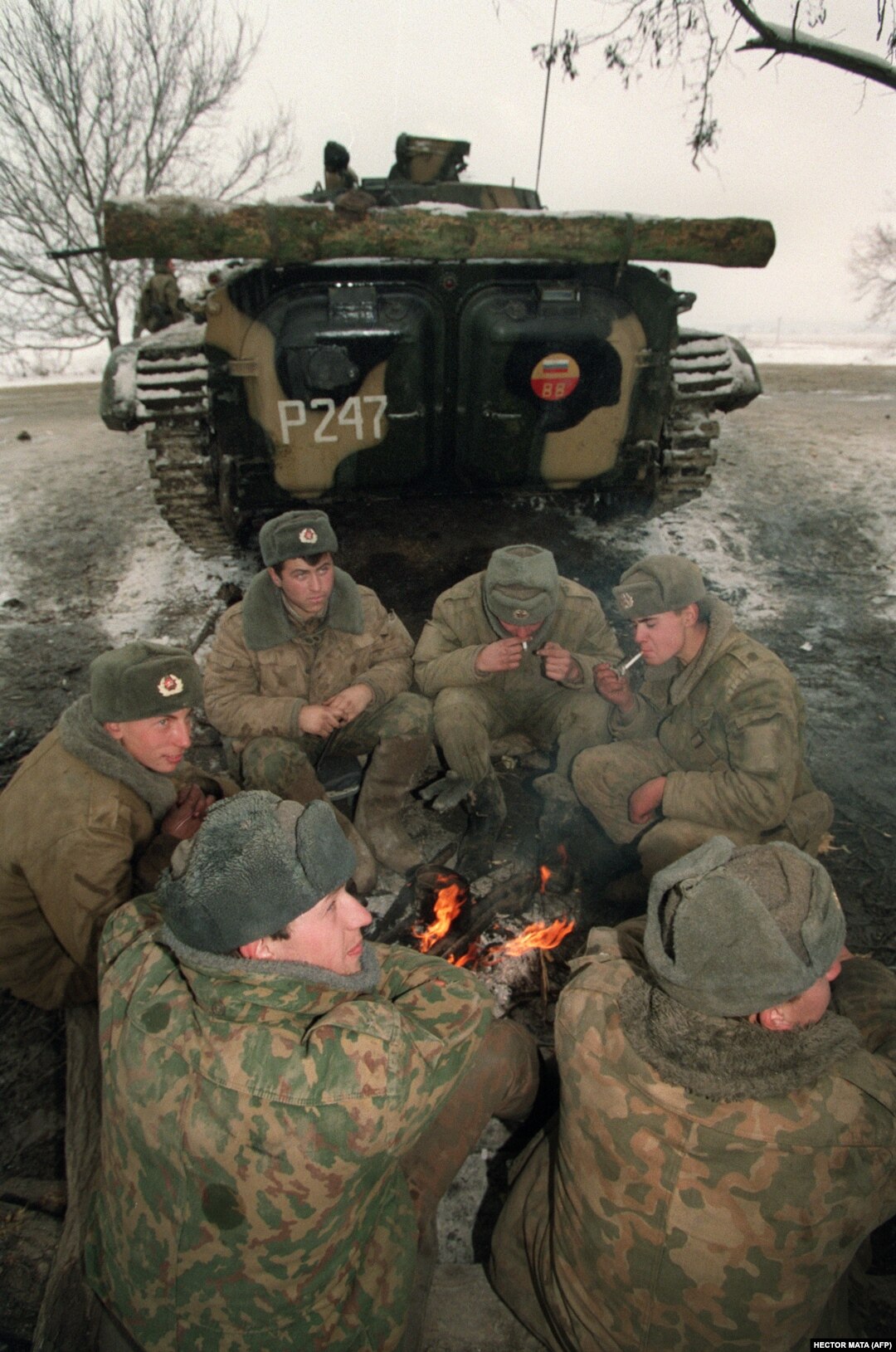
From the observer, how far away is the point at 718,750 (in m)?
3.29

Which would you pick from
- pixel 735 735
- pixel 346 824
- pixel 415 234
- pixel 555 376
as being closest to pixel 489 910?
pixel 346 824

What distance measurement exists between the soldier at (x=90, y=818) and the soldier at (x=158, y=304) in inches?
386

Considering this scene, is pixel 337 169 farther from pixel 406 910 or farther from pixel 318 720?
pixel 406 910

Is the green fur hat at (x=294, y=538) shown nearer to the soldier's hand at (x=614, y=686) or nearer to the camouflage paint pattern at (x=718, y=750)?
the soldier's hand at (x=614, y=686)

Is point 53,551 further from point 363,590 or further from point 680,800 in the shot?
point 680,800

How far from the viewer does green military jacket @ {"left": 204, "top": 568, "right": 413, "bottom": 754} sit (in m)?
3.75

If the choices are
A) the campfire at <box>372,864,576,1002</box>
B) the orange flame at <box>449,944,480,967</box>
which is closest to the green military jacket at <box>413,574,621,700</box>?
the campfire at <box>372,864,576,1002</box>

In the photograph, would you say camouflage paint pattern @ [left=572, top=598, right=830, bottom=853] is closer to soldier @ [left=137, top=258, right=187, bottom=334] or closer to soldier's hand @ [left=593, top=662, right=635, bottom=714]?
soldier's hand @ [left=593, top=662, right=635, bottom=714]

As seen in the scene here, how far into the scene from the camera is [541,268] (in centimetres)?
556

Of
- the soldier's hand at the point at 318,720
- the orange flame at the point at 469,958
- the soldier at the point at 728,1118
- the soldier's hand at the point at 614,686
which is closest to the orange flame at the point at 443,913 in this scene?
the orange flame at the point at 469,958

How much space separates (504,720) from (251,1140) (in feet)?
9.64

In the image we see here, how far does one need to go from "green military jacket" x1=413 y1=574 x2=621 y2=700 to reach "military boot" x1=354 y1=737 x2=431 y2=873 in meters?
0.43

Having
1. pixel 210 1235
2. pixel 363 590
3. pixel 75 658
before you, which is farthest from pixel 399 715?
pixel 75 658

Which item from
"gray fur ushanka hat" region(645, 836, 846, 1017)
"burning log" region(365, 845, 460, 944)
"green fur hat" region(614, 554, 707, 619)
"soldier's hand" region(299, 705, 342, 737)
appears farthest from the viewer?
"soldier's hand" region(299, 705, 342, 737)
